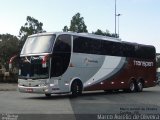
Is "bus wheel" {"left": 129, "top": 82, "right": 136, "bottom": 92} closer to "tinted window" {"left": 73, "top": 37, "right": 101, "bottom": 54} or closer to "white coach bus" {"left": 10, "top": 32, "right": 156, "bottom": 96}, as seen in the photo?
"white coach bus" {"left": 10, "top": 32, "right": 156, "bottom": 96}

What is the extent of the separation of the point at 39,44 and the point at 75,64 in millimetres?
2606

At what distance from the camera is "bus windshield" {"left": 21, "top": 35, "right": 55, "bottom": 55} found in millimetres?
24719

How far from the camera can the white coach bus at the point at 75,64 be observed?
2475 cm

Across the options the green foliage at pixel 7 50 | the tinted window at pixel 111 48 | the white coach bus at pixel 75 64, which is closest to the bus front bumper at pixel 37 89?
the white coach bus at pixel 75 64

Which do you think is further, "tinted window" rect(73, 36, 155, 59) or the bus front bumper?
"tinted window" rect(73, 36, 155, 59)

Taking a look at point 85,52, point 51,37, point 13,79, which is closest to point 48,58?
point 51,37

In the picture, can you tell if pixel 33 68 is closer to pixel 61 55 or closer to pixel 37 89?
pixel 37 89

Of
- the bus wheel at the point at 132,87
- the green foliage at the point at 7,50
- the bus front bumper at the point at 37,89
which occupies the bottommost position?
the bus wheel at the point at 132,87

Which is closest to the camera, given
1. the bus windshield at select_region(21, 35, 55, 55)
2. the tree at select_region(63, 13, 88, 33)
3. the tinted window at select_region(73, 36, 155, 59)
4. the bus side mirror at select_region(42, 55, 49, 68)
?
the bus side mirror at select_region(42, 55, 49, 68)

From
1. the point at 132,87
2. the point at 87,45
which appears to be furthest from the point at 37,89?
the point at 132,87

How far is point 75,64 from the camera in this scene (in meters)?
26.5

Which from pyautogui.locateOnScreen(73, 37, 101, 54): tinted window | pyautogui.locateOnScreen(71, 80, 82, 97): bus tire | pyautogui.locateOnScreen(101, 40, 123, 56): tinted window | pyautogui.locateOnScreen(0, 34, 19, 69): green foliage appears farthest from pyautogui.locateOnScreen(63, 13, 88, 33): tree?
pyautogui.locateOnScreen(71, 80, 82, 97): bus tire

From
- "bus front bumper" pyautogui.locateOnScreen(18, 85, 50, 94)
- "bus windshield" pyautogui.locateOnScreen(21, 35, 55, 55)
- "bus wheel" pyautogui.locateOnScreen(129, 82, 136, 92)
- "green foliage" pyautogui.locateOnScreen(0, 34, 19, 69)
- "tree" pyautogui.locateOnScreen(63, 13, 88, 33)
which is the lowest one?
"bus wheel" pyautogui.locateOnScreen(129, 82, 136, 92)

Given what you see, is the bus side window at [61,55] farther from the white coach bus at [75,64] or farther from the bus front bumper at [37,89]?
the bus front bumper at [37,89]
